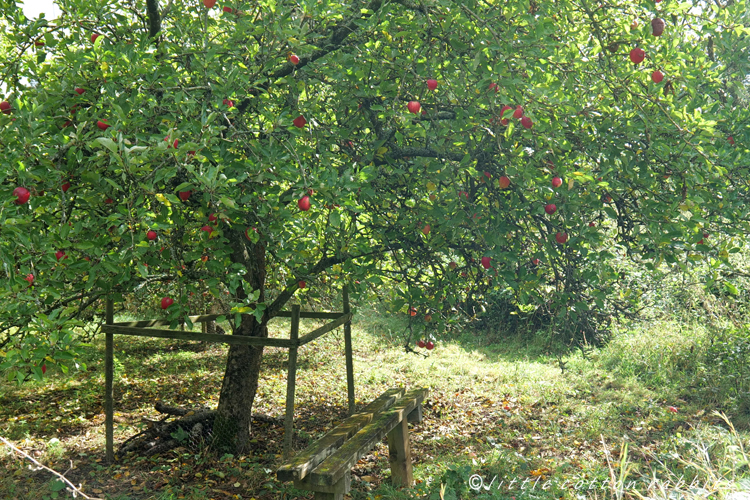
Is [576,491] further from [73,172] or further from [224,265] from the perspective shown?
[73,172]

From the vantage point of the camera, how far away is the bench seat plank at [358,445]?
328 centimetres

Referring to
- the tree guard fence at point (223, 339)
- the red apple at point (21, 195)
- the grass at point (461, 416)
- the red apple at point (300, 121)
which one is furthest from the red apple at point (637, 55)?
the red apple at point (21, 195)

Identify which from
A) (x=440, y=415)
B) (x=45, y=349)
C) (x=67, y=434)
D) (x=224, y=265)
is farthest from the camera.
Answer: (x=440, y=415)

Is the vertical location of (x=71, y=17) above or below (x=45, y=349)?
above

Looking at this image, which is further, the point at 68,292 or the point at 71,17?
the point at 68,292

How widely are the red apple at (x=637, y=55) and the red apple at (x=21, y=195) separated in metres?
3.90

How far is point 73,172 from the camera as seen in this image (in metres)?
3.25

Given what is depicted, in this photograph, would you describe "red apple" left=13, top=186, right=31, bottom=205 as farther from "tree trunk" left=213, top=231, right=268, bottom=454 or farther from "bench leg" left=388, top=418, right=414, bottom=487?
"bench leg" left=388, top=418, right=414, bottom=487

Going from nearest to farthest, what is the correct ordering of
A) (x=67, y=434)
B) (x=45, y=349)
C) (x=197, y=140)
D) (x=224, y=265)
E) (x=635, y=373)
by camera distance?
(x=45, y=349), (x=197, y=140), (x=224, y=265), (x=67, y=434), (x=635, y=373)

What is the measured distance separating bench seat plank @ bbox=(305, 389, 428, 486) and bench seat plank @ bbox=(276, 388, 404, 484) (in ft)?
0.22

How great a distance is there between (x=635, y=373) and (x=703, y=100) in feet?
17.6

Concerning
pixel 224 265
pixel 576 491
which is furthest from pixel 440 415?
pixel 224 265

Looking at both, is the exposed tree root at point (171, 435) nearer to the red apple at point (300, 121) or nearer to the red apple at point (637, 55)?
the red apple at point (300, 121)

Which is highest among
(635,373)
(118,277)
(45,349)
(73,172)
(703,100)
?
(703,100)
